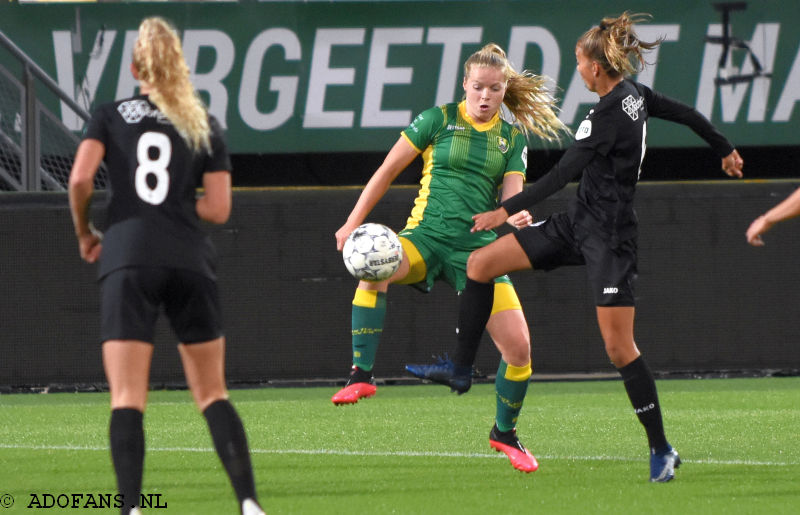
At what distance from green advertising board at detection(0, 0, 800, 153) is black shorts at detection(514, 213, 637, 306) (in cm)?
825

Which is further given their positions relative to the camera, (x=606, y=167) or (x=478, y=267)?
(x=478, y=267)

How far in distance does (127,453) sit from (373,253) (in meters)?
2.75

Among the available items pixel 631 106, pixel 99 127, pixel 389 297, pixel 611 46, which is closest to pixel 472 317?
pixel 631 106

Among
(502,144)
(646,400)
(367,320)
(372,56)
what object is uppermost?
(372,56)

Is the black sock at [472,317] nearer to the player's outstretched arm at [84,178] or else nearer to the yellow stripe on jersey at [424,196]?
the yellow stripe on jersey at [424,196]

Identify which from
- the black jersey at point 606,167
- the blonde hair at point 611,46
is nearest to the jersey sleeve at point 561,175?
the black jersey at point 606,167

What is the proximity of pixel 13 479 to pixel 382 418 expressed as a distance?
3.81 metres

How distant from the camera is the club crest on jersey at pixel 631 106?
6.88 m

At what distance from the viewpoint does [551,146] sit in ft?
49.8

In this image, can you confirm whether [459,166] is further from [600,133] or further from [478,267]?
[600,133]

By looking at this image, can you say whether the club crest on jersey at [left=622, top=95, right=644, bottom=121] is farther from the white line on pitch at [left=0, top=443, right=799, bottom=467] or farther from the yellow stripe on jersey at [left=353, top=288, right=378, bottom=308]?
the white line on pitch at [left=0, top=443, right=799, bottom=467]

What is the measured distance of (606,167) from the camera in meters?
6.91

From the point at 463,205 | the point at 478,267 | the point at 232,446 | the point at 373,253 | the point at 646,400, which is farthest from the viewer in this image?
the point at 463,205

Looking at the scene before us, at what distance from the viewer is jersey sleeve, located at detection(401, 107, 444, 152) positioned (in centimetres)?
782
